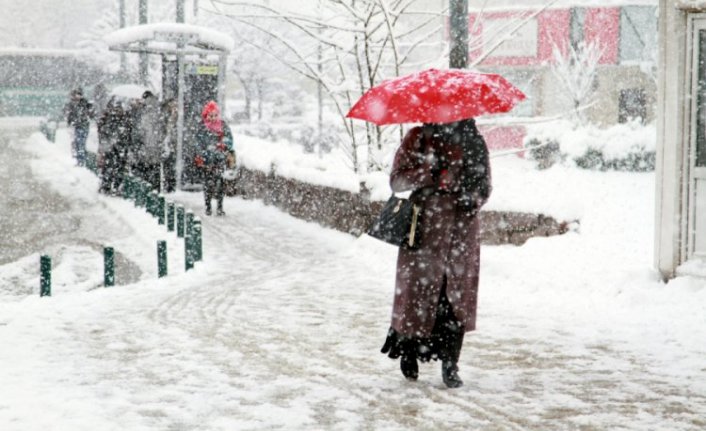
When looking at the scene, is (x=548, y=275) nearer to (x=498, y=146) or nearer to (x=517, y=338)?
(x=517, y=338)

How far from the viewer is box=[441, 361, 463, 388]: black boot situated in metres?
6.25

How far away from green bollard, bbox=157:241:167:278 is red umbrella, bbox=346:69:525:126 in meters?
5.44

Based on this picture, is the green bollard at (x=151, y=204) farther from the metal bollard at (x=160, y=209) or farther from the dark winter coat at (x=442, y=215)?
the dark winter coat at (x=442, y=215)

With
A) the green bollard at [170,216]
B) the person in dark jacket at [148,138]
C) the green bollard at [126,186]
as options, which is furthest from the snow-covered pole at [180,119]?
the green bollard at [170,216]

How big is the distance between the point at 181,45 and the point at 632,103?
23.6m

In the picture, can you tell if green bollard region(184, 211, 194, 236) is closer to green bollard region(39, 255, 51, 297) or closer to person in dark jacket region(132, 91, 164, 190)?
green bollard region(39, 255, 51, 297)

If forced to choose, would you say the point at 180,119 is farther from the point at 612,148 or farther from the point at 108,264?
the point at 108,264

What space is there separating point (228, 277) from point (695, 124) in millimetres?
5088

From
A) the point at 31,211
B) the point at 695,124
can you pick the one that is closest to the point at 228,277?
the point at 695,124

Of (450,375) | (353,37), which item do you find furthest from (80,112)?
(450,375)

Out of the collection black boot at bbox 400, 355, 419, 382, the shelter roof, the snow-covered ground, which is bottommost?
the snow-covered ground

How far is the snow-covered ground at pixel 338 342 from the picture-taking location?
5.73 meters

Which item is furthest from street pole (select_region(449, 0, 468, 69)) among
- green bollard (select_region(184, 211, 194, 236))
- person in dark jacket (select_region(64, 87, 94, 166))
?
person in dark jacket (select_region(64, 87, 94, 166))

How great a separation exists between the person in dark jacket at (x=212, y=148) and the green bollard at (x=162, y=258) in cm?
481
